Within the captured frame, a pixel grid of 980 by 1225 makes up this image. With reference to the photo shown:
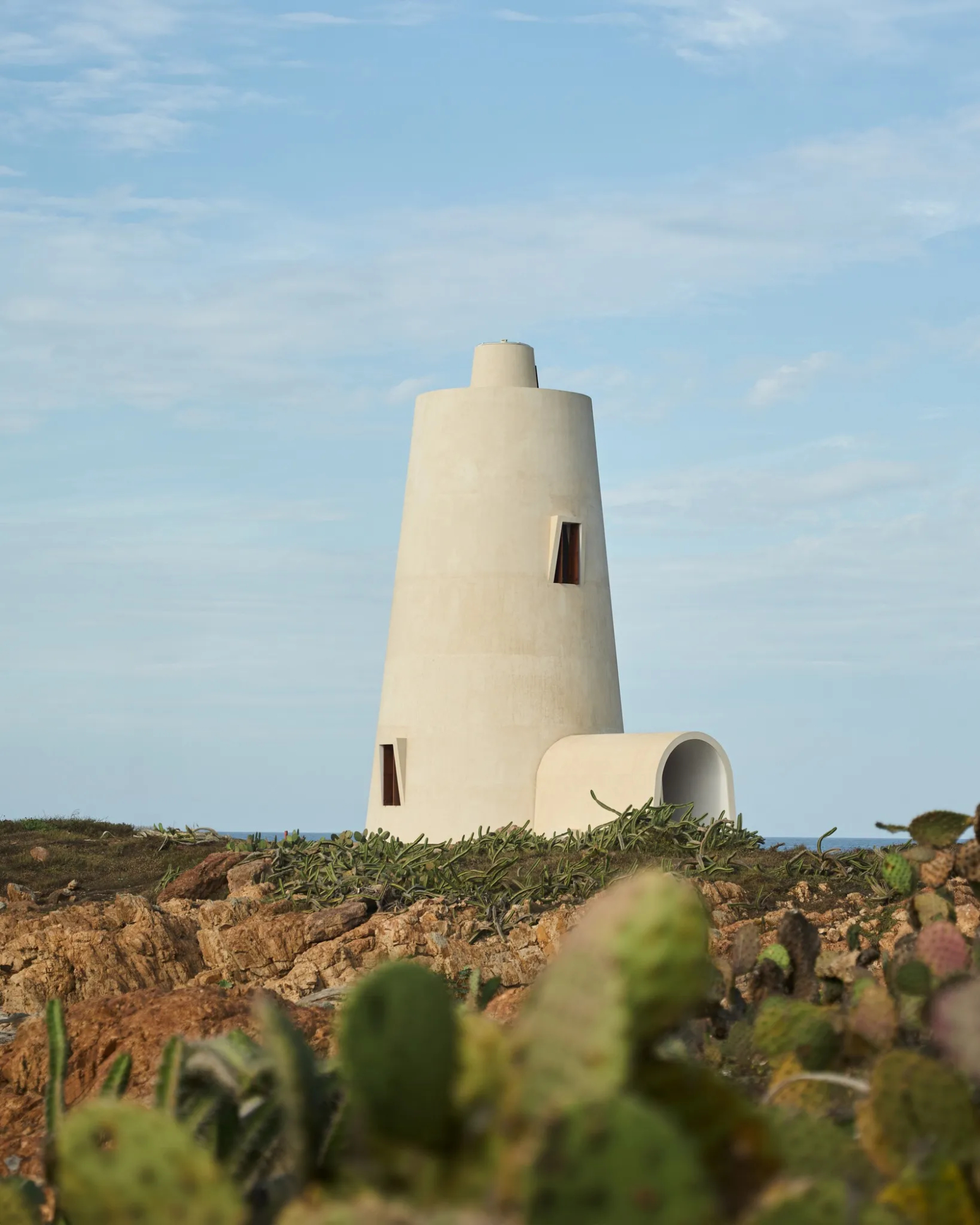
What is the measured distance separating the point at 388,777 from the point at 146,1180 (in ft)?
52.9

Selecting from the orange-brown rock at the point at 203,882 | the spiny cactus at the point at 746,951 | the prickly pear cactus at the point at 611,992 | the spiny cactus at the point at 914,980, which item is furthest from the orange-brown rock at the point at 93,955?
the prickly pear cactus at the point at 611,992

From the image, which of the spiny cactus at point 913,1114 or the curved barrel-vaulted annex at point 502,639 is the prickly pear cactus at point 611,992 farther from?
the curved barrel-vaulted annex at point 502,639

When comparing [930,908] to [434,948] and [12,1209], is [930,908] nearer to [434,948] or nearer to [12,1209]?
[12,1209]

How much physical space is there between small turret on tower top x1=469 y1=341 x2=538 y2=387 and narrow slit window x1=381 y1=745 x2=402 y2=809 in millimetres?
4742

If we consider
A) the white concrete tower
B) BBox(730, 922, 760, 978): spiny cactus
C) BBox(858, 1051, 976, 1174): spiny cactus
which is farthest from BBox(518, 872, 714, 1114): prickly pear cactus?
the white concrete tower

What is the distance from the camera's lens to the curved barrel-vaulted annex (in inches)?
661

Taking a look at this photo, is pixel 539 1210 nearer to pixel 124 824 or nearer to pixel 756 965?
pixel 756 965

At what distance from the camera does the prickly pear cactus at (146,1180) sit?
67.6 inches

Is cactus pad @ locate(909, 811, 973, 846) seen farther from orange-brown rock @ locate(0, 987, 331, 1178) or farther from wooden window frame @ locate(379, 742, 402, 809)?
wooden window frame @ locate(379, 742, 402, 809)

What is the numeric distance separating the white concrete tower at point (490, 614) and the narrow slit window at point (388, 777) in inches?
0.6

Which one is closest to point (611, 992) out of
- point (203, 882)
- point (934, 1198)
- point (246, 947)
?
point (934, 1198)

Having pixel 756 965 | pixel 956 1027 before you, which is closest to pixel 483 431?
pixel 756 965

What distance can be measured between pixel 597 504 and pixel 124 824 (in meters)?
10.2

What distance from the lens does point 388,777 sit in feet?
58.3
